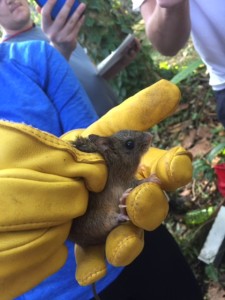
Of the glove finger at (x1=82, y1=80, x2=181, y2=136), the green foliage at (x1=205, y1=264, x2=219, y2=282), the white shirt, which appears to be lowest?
the green foliage at (x1=205, y1=264, x2=219, y2=282)

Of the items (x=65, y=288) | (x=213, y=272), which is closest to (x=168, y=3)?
(x=65, y=288)

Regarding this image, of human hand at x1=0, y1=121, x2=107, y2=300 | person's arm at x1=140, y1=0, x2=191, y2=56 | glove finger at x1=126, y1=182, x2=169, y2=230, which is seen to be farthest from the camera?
person's arm at x1=140, y1=0, x2=191, y2=56

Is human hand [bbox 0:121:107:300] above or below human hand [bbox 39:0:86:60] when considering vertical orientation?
above

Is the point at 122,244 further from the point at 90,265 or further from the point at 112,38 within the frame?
the point at 112,38

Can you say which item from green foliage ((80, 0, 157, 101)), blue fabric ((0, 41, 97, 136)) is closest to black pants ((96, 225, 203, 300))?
blue fabric ((0, 41, 97, 136))

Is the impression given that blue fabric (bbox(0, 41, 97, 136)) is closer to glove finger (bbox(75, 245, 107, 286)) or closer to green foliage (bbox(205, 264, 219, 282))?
glove finger (bbox(75, 245, 107, 286))
